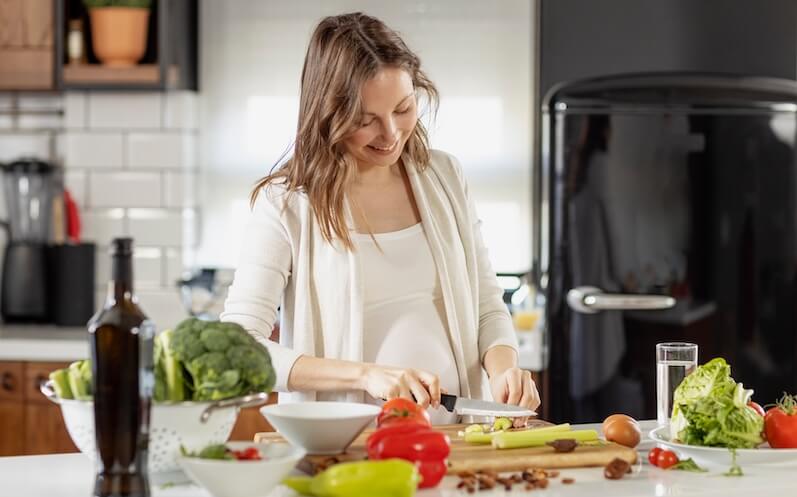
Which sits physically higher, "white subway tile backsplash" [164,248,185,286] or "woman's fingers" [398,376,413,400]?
"white subway tile backsplash" [164,248,185,286]

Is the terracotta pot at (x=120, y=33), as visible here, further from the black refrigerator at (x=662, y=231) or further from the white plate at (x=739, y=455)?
the white plate at (x=739, y=455)

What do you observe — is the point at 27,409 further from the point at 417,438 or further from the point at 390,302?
the point at 417,438

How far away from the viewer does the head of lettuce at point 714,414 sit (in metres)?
1.82

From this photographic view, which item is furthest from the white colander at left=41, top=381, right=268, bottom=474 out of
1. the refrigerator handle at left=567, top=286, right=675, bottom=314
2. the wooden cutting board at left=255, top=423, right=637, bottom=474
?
the refrigerator handle at left=567, top=286, right=675, bottom=314

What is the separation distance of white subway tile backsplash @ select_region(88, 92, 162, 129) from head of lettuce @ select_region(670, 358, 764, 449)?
256 centimetres

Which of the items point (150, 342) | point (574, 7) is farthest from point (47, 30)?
point (150, 342)

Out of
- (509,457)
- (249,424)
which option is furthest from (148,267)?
(509,457)

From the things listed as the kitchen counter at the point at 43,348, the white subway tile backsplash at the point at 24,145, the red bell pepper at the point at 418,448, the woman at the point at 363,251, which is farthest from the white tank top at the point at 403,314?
the white subway tile backsplash at the point at 24,145

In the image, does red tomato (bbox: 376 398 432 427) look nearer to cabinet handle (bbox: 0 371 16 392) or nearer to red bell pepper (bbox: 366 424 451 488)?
red bell pepper (bbox: 366 424 451 488)

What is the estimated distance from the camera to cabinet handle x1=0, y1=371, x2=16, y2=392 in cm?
370

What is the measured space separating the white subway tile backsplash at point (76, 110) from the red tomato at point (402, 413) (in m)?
2.49

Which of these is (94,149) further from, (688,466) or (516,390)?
(688,466)

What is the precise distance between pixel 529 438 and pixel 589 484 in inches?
6.3

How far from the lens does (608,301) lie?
362cm
